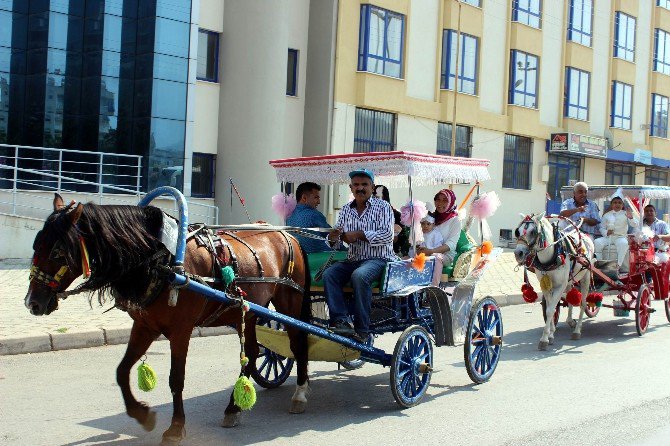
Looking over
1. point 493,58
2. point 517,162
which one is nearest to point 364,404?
point 493,58

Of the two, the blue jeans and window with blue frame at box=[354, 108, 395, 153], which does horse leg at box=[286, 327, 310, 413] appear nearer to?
the blue jeans

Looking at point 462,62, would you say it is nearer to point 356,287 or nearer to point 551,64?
point 551,64

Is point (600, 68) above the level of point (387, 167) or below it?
above

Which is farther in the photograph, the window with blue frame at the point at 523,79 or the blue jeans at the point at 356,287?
the window with blue frame at the point at 523,79

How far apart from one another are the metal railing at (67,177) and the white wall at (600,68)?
19829 millimetres

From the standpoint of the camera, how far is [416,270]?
793 centimetres

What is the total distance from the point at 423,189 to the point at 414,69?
4066 millimetres

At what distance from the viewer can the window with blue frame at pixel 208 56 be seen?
2378 centimetres

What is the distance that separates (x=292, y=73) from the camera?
25531 millimetres

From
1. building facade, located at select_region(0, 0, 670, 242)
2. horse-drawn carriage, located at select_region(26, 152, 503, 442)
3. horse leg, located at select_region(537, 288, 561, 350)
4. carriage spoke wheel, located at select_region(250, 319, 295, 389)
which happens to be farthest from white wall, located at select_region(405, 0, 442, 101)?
carriage spoke wheel, located at select_region(250, 319, 295, 389)

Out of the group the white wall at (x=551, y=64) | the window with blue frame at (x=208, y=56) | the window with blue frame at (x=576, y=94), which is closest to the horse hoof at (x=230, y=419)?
the window with blue frame at (x=208, y=56)

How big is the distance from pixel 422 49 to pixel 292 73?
4748 millimetres

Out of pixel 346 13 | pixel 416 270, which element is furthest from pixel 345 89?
pixel 416 270

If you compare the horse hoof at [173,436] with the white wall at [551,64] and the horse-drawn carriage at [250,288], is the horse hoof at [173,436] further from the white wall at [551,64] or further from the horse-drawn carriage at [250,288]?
the white wall at [551,64]
